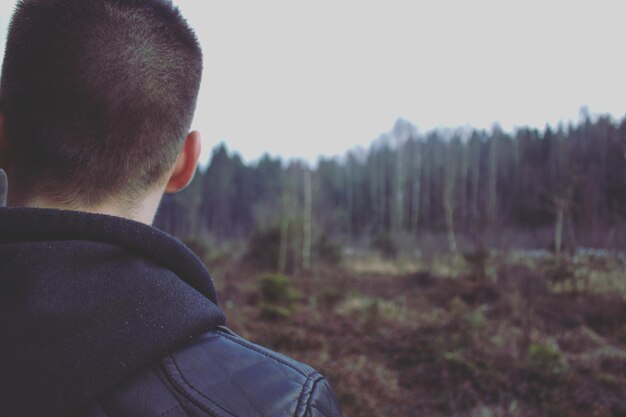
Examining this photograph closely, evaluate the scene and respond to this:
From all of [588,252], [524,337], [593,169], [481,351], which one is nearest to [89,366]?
[481,351]

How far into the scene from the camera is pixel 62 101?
816mm

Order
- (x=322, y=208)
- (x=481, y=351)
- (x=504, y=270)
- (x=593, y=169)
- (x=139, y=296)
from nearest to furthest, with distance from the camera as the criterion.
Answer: (x=139, y=296)
(x=481, y=351)
(x=504, y=270)
(x=593, y=169)
(x=322, y=208)

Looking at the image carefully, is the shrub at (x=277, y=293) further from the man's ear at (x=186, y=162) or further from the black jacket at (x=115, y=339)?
the black jacket at (x=115, y=339)

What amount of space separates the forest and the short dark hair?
15.2 feet

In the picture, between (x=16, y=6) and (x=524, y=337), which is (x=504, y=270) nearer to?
(x=524, y=337)

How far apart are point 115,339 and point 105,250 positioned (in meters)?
0.15

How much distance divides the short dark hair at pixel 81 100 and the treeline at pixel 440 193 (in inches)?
161

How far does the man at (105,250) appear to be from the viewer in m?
0.64

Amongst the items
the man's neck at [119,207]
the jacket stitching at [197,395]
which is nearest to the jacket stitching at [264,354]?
the jacket stitching at [197,395]

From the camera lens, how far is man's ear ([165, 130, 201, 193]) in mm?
1044

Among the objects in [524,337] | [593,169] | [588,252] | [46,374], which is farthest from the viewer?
[593,169]

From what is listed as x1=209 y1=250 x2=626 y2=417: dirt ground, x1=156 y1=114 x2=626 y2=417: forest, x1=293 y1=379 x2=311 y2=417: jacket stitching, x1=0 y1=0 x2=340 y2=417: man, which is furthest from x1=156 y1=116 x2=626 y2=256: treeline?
x1=293 y1=379 x2=311 y2=417: jacket stitching

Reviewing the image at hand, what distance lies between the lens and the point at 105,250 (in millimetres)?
727

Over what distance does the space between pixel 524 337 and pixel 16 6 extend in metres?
7.48
